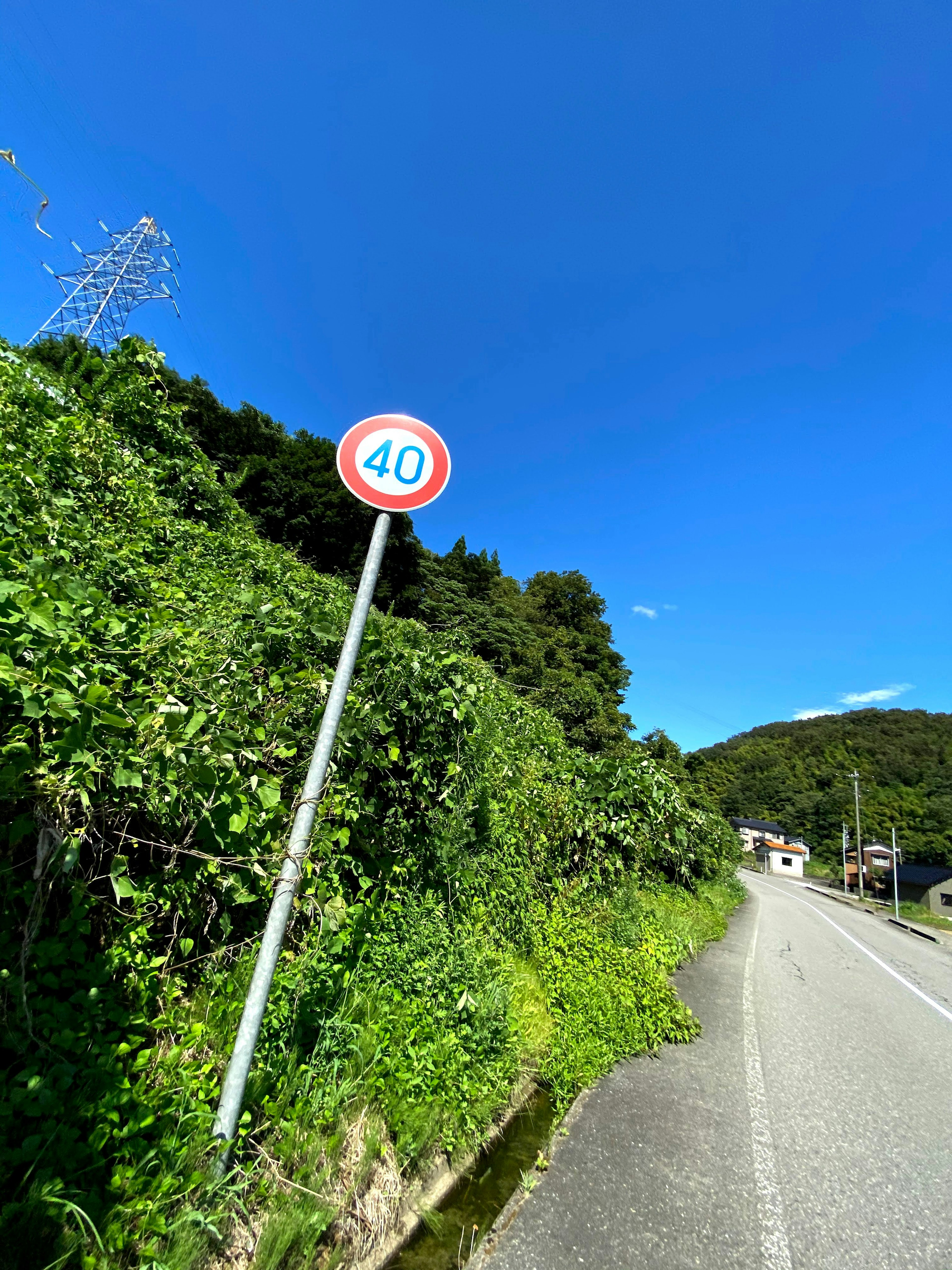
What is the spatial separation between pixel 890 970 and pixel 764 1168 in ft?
29.5

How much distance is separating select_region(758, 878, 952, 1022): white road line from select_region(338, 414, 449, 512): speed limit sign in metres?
8.70

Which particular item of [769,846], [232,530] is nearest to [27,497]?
[232,530]

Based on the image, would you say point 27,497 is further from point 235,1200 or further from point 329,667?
point 235,1200

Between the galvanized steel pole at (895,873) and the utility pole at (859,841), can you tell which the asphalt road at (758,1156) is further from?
the utility pole at (859,841)

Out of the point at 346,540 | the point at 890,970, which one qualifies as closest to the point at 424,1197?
the point at 890,970

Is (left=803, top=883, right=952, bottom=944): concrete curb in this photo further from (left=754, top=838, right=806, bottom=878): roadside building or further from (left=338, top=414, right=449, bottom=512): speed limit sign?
(left=754, top=838, right=806, bottom=878): roadside building

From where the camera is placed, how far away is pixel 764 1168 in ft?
8.97

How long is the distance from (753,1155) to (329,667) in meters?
3.66

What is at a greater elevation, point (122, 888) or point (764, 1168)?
point (122, 888)

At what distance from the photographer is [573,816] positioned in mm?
5805

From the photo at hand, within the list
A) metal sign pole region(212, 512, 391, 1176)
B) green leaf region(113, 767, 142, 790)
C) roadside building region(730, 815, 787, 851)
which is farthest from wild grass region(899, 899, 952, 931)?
roadside building region(730, 815, 787, 851)

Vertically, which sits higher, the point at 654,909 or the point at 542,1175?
the point at 654,909

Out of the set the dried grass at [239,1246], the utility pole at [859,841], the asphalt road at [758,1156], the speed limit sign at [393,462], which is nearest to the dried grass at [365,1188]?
the dried grass at [239,1246]

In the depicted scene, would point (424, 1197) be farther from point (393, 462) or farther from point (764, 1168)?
point (393, 462)
